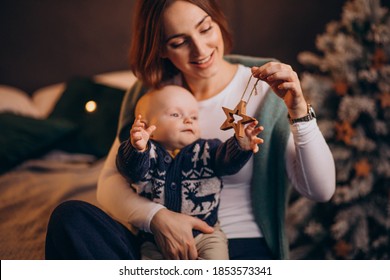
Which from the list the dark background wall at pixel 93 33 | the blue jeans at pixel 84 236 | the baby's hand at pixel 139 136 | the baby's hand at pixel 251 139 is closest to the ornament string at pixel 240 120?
the baby's hand at pixel 251 139

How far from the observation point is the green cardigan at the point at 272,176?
3.00ft

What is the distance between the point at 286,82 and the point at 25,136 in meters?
1.12

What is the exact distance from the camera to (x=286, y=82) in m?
0.76

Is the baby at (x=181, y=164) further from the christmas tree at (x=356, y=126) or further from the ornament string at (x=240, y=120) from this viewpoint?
the christmas tree at (x=356, y=126)

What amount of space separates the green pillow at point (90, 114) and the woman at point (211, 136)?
61cm

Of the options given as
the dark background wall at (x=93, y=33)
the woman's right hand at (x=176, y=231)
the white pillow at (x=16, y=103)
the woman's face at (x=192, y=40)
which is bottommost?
the woman's right hand at (x=176, y=231)

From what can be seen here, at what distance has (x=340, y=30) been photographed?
1475mm

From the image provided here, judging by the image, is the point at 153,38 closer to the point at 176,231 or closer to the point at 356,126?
the point at 176,231

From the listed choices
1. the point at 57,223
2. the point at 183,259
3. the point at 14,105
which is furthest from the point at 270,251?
the point at 14,105

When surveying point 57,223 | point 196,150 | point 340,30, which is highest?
point 340,30

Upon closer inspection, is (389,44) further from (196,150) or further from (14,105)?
(14,105)

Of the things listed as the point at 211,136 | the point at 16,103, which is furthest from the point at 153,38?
the point at 16,103

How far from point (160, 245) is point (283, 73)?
1.34 feet

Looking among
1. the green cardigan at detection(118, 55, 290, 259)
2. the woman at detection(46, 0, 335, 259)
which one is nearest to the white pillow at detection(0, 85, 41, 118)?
the woman at detection(46, 0, 335, 259)
